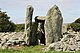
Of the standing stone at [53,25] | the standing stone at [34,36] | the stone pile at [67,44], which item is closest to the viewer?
the stone pile at [67,44]

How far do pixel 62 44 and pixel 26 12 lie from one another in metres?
6.78

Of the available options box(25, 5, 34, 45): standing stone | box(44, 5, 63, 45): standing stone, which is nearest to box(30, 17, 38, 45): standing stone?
box(25, 5, 34, 45): standing stone

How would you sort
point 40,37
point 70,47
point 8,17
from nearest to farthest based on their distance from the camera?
point 70,47
point 40,37
point 8,17

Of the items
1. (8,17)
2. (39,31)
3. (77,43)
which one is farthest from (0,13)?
(77,43)


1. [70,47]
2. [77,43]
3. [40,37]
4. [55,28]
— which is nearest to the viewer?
[70,47]

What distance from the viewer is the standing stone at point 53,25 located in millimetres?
29766

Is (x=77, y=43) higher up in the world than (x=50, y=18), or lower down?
lower down

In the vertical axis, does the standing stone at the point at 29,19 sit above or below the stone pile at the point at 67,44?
above

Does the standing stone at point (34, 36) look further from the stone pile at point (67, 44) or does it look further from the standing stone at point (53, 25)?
the stone pile at point (67, 44)

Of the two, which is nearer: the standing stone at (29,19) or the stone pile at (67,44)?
the stone pile at (67,44)

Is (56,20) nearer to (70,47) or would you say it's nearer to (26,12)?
(26,12)

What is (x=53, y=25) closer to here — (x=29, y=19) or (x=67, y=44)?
(x=29, y=19)

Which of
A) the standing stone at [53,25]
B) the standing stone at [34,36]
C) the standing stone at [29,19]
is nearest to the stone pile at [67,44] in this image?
the standing stone at [53,25]

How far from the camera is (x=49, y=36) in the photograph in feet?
98.1
